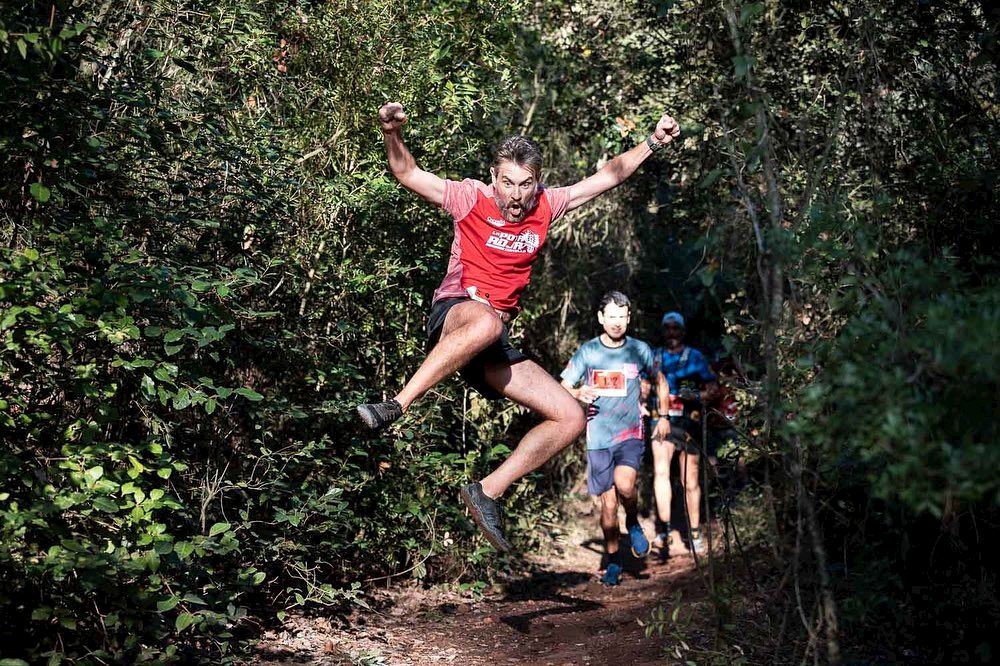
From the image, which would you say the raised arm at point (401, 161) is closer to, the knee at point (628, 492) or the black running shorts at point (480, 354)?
the black running shorts at point (480, 354)

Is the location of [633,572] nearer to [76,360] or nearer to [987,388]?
[76,360]

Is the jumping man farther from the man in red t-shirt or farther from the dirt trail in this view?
the man in red t-shirt

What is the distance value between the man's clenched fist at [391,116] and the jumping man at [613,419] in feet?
10.8

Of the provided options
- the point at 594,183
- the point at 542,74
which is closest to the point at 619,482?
the point at 594,183

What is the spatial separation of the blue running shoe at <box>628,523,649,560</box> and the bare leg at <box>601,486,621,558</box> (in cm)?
13

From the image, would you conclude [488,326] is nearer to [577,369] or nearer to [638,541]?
[577,369]

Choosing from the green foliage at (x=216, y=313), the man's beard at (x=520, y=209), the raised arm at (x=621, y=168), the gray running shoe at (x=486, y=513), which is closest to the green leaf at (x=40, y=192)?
the green foliage at (x=216, y=313)

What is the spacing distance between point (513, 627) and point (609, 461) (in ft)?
5.52

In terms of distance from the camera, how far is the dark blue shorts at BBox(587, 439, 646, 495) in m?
7.51

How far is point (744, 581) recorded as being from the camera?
614 cm

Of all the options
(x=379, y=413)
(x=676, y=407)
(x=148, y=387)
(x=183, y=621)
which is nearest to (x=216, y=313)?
(x=148, y=387)

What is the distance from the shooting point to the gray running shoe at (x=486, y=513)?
Answer: 498 cm

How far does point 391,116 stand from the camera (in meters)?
4.67

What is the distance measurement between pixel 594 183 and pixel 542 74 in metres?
3.52
